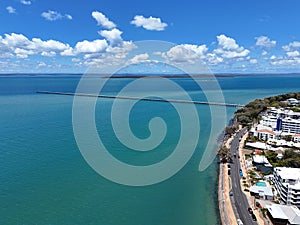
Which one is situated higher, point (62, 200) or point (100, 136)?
point (100, 136)

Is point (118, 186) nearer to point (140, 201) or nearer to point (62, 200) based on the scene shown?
point (140, 201)

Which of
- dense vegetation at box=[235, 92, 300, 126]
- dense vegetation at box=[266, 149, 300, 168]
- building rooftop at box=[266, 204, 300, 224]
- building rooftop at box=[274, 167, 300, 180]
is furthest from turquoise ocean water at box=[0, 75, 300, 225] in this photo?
dense vegetation at box=[235, 92, 300, 126]

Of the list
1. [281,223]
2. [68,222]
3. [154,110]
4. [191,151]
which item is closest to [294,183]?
[281,223]

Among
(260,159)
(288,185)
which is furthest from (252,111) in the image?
(288,185)

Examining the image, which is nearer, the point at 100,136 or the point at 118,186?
the point at 118,186

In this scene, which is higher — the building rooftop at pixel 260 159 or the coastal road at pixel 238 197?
the building rooftop at pixel 260 159

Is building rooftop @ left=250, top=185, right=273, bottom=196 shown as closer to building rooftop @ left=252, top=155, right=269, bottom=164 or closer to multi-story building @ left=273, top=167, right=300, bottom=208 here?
multi-story building @ left=273, top=167, right=300, bottom=208

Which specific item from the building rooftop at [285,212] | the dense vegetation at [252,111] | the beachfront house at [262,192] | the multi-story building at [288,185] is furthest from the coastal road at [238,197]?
the dense vegetation at [252,111]

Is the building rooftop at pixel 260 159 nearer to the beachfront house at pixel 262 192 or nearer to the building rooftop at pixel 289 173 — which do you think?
the building rooftop at pixel 289 173
